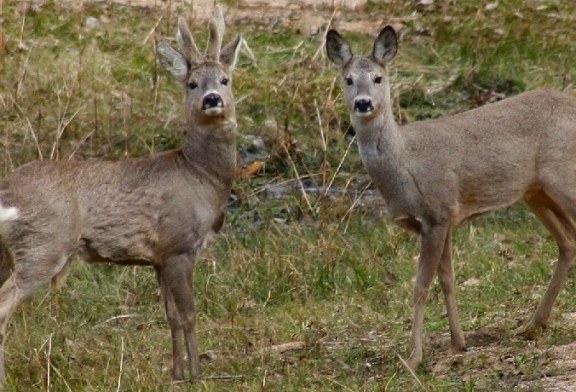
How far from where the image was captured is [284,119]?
12500 millimetres

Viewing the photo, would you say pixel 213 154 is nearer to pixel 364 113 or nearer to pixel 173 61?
pixel 173 61

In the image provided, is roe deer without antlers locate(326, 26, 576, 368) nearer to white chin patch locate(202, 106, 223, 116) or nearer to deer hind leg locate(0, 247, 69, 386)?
white chin patch locate(202, 106, 223, 116)

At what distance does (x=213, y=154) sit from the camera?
28.8ft

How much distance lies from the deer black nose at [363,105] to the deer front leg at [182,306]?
1254 millimetres

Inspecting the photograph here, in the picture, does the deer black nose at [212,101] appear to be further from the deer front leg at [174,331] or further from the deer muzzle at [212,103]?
the deer front leg at [174,331]

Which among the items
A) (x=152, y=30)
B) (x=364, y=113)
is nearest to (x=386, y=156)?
(x=364, y=113)

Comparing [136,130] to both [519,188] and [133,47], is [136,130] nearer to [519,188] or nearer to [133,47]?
[133,47]

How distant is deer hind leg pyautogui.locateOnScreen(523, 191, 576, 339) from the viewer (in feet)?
29.4

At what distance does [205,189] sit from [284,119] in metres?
3.90

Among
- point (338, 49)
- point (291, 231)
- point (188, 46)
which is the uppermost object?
point (188, 46)

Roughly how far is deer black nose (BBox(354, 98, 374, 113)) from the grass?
4.30 ft

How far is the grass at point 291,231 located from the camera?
331 inches

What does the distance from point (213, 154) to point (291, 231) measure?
223 cm

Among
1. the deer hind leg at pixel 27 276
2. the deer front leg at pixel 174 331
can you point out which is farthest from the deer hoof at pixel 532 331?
the deer hind leg at pixel 27 276
